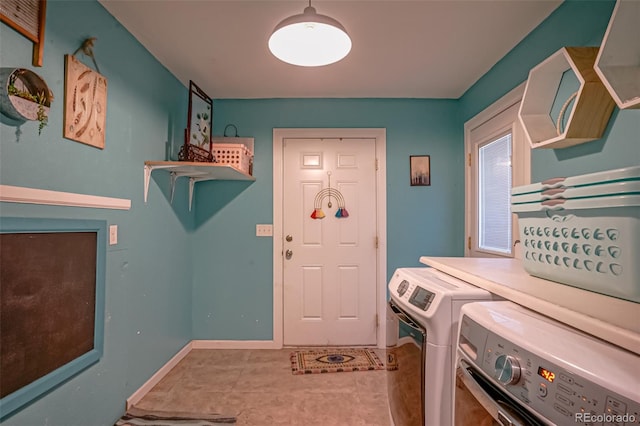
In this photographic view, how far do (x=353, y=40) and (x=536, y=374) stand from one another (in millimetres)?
1964

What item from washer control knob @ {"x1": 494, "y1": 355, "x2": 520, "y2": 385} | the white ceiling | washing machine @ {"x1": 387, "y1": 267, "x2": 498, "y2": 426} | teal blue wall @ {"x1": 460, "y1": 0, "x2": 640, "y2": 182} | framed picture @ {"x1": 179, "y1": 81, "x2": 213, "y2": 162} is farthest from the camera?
framed picture @ {"x1": 179, "y1": 81, "x2": 213, "y2": 162}

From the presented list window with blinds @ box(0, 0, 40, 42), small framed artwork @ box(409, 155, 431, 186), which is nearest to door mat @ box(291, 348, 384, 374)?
small framed artwork @ box(409, 155, 431, 186)

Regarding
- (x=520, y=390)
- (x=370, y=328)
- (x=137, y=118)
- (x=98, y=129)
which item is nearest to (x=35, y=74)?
(x=98, y=129)

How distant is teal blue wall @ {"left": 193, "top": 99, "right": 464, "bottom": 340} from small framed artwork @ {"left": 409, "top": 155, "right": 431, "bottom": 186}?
1.9 inches

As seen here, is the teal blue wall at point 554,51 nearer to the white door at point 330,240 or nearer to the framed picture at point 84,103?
the white door at point 330,240

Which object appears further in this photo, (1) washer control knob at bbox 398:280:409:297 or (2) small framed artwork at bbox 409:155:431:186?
(2) small framed artwork at bbox 409:155:431:186

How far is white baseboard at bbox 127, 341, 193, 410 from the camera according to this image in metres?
1.99

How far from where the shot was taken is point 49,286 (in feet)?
4.50

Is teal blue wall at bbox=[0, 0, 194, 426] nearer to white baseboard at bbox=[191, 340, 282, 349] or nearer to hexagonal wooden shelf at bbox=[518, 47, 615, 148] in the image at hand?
white baseboard at bbox=[191, 340, 282, 349]

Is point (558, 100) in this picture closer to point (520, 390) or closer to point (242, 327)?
point (520, 390)

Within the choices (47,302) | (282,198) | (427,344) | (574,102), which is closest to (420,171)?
(282,198)

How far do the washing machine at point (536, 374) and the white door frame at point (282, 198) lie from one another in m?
1.97

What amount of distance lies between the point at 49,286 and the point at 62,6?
125cm

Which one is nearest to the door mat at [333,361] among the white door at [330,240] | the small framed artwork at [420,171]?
the white door at [330,240]
